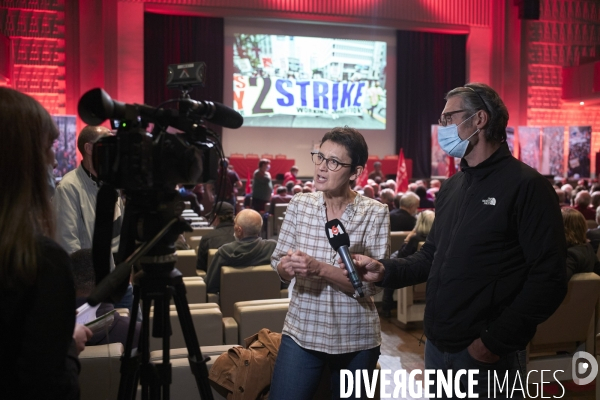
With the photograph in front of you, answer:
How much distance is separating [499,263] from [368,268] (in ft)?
1.30

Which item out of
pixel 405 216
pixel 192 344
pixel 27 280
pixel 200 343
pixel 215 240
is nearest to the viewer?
pixel 27 280

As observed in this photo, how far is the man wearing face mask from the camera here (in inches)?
63.6

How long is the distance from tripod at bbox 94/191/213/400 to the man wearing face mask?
61 centimetres

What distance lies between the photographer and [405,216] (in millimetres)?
5953

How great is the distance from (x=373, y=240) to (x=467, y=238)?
0.34 meters

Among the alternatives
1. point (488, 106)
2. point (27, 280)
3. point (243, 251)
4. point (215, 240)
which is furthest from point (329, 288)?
point (215, 240)

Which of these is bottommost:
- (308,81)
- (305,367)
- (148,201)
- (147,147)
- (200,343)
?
(200,343)

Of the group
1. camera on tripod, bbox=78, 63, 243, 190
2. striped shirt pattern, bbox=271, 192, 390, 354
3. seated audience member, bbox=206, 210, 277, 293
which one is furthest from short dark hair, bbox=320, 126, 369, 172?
seated audience member, bbox=206, 210, 277, 293

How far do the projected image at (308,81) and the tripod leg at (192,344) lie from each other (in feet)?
46.7

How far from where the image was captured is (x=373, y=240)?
195 cm

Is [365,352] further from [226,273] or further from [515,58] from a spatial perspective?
[515,58]

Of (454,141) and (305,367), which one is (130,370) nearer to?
(305,367)

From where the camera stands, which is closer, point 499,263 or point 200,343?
point 499,263

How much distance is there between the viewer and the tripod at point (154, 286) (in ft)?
4.73
